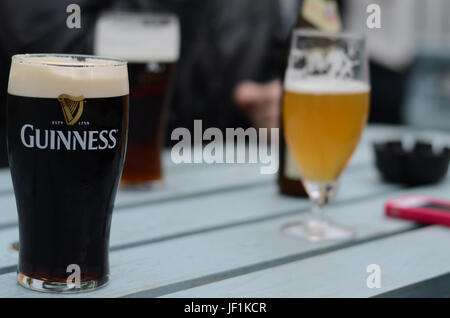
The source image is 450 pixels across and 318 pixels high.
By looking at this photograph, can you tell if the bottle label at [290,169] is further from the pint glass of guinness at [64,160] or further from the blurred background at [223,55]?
the pint glass of guinness at [64,160]

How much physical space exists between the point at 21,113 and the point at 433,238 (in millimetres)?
591

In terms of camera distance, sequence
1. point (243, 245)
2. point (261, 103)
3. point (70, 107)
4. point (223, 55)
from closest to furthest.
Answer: point (70, 107) → point (243, 245) → point (261, 103) → point (223, 55)

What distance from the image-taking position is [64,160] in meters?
0.74

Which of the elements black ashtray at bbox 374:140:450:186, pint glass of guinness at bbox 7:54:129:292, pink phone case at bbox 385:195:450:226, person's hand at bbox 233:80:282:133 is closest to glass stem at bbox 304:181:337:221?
pink phone case at bbox 385:195:450:226

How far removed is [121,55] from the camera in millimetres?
1296

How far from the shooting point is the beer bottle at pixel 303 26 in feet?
4.14

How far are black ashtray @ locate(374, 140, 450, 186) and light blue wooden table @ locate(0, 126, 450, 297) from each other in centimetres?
2

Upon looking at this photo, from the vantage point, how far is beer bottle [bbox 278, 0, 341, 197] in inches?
49.7

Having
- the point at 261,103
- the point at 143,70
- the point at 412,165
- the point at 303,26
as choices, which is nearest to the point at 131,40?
the point at 143,70

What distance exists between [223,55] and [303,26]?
4.40 ft

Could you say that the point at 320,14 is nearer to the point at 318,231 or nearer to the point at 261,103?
the point at 318,231

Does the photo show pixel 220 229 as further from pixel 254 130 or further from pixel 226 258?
pixel 254 130

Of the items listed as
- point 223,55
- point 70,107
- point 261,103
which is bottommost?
point 261,103

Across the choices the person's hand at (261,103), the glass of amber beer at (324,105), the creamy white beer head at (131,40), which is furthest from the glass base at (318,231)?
the person's hand at (261,103)
